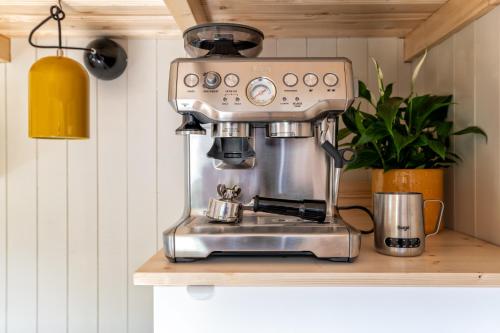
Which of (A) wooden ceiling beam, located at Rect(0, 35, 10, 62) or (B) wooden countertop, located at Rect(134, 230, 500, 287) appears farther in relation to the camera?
(A) wooden ceiling beam, located at Rect(0, 35, 10, 62)

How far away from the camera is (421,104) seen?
100 centimetres

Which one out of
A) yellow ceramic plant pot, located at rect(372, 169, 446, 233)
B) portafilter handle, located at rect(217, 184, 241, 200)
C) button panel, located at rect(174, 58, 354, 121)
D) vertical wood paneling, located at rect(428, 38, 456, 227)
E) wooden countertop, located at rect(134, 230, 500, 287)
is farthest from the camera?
vertical wood paneling, located at rect(428, 38, 456, 227)

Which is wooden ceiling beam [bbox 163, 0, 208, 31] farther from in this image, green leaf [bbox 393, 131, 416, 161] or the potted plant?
green leaf [bbox 393, 131, 416, 161]

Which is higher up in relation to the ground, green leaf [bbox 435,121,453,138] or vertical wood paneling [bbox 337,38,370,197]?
vertical wood paneling [bbox 337,38,370,197]

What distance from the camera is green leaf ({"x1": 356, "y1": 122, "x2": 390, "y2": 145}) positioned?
95 cm

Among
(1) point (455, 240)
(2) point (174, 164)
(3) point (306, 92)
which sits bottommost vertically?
(1) point (455, 240)

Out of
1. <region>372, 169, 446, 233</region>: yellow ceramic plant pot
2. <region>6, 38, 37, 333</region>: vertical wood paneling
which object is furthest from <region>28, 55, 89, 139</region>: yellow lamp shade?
<region>372, 169, 446, 233</region>: yellow ceramic plant pot

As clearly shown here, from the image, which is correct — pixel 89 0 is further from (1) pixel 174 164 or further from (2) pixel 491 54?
(2) pixel 491 54

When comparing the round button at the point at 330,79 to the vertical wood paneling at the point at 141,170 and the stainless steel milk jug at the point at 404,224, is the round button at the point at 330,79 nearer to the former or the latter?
the stainless steel milk jug at the point at 404,224

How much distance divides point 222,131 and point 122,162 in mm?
753

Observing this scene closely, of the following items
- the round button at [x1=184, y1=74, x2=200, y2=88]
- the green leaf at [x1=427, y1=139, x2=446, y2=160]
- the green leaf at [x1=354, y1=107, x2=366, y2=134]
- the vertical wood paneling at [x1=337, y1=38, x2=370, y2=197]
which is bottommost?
the green leaf at [x1=427, y1=139, x2=446, y2=160]

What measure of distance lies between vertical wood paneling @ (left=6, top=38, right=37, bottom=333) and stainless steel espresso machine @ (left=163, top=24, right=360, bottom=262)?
0.82m

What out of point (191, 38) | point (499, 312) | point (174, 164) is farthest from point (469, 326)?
point (174, 164)

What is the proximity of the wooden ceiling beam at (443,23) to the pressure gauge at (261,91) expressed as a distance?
56 cm
